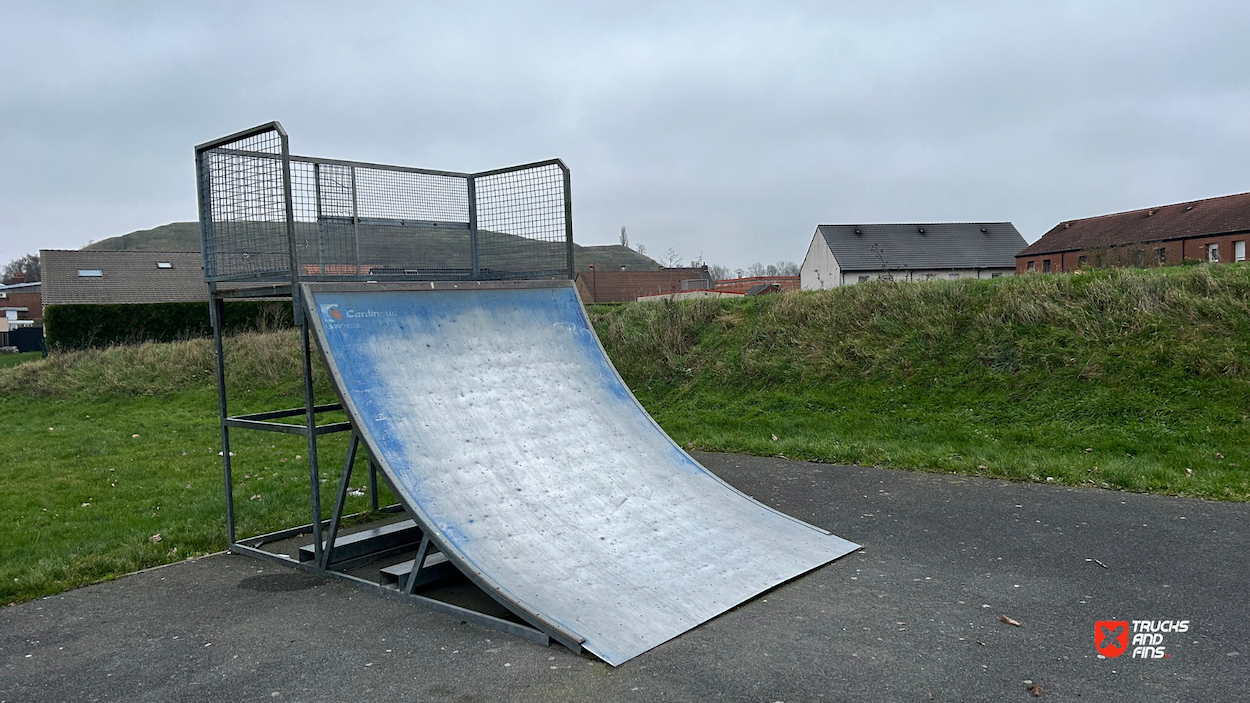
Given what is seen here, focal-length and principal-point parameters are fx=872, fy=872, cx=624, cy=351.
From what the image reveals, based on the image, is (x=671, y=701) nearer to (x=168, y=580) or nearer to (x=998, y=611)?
(x=998, y=611)

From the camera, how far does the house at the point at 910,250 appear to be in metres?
47.5

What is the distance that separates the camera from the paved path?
3.54 meters

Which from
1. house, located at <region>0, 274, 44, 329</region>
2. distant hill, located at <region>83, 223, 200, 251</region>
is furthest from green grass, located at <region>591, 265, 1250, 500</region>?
distant hill, located at <region>83, 223, 200, 251</region>

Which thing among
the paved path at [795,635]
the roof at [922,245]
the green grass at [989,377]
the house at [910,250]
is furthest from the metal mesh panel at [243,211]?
the roof at [922,245]

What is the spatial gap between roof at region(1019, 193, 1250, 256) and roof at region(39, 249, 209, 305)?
43369 mm

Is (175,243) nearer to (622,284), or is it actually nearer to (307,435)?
(622,284)

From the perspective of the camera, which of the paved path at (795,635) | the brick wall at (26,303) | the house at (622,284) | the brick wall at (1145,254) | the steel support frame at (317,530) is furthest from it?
the brick wall at (26,303)

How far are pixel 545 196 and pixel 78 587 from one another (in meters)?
4.03

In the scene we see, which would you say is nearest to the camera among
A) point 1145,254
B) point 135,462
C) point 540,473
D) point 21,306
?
point 540,473

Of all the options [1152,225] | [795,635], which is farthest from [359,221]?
[1152,225]

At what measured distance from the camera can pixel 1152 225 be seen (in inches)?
1619

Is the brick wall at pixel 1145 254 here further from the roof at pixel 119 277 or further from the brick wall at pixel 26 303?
the brick wall at pixel 26 303

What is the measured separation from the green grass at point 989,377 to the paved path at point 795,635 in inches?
86.6

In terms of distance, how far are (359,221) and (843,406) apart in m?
7.02
